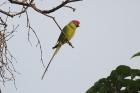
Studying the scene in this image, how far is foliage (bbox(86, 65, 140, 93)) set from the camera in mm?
1335

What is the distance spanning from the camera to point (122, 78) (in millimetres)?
1371

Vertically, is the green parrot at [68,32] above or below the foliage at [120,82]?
below

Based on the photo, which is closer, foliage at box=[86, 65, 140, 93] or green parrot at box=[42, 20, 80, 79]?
foliage at box=[86, 65, 140, 93]

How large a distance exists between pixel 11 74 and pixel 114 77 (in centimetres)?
185

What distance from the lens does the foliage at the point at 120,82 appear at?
4.38ft

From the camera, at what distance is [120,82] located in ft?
4.44

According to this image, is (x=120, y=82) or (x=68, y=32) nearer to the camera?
(x=120, y=82)

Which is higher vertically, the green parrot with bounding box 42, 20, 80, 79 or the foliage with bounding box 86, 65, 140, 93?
the foliage with bounding box 86, 65, 140, 93

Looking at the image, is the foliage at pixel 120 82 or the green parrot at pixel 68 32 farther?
the green parrot at pixel 68 32

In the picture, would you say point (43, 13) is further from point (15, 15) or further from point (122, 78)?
point (122, 78)

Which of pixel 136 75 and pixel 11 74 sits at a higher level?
pixel 136 75

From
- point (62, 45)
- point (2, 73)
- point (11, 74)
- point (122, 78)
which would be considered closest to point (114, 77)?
point (122, 78)

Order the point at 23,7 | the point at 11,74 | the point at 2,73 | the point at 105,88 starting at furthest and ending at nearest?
the point at 11,74, the point at 2,73, the point at 23,7, the point at 105,88

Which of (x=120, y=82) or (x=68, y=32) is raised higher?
(x=120, y=82)
